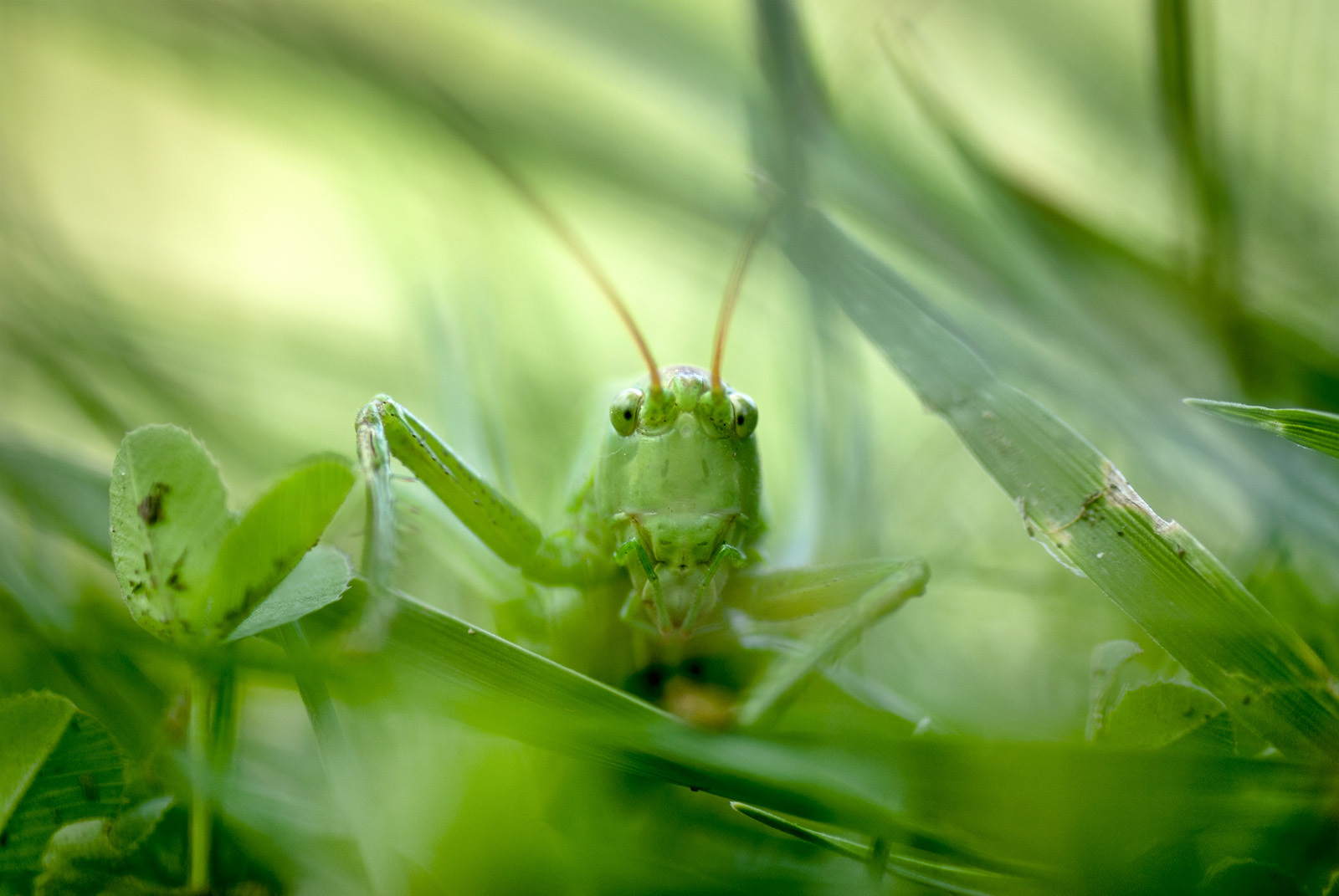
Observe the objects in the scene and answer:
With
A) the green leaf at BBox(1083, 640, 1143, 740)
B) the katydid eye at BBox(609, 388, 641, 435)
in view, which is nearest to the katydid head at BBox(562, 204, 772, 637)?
the katydid eye at BBox(609, 388, 641, 435)

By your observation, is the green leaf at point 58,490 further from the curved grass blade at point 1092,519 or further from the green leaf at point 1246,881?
the green leaf at point 1246,881

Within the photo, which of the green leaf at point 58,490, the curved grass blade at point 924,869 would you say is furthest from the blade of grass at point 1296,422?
the green leaf at point 58,490

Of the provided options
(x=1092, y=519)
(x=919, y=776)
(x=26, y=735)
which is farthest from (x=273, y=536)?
(x=1092, y=519)

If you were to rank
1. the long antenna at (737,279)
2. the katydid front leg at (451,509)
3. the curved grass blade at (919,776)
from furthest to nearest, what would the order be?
the long antenna at (737,279) < the katydid front leg at (451,509) < the curved grass blade at (919,776)

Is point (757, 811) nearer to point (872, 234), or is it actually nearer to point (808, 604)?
point (808, 604)

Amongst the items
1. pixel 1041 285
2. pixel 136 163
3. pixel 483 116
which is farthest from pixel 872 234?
pixel 136 163

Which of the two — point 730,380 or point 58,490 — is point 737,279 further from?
point 730,380
